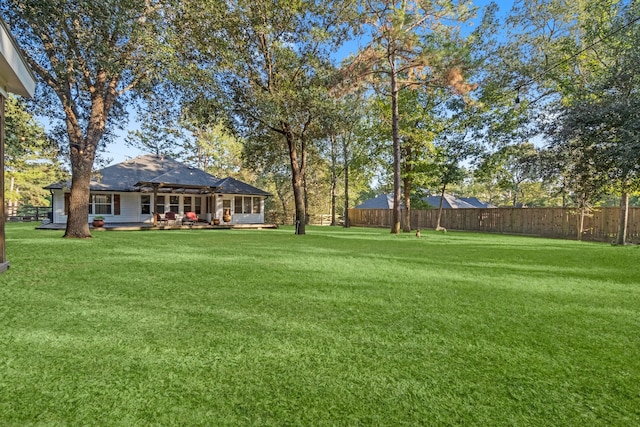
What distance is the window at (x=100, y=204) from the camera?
16.2 m

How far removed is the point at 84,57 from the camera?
8172 mm

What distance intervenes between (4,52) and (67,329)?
128 inches

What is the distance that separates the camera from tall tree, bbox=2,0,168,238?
6926mm

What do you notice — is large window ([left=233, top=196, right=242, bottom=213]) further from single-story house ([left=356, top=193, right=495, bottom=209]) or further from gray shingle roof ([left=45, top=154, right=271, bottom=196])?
single-story house ([left=356, top=193, right=495, bottom=209])

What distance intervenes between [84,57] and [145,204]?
1082cm

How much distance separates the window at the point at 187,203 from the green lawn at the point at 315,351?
15.2 meters

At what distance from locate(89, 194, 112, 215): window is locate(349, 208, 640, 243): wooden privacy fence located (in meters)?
16.6

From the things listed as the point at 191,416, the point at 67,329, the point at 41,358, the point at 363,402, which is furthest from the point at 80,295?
the point at 363,402

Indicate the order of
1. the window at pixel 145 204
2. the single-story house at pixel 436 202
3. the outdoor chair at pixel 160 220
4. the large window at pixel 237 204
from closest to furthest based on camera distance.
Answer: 1. the outdoor chair at pixel 160 220
2. the window at pixel 145 204
3. the large window at pixel 237 204
4. the single-story house at pixel 436 202

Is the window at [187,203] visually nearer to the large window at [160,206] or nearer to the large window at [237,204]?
the large window at [160,206]

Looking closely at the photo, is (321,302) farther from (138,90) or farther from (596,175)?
(138,90)

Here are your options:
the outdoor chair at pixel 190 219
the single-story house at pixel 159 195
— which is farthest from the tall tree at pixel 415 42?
the outdoor chair at pixel 190 219

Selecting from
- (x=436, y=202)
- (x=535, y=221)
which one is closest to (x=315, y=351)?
(x=535, y=221)

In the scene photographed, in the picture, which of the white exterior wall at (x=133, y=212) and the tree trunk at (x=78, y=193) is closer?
the tree trunk at (x=78, y=193)
